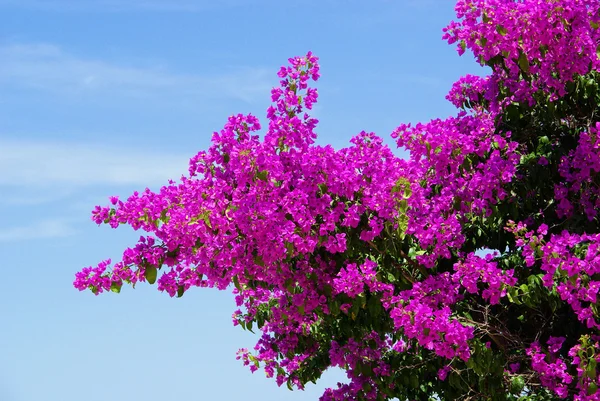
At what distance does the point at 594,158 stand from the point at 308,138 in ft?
11.2

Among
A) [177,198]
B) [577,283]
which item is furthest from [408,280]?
[177,198]

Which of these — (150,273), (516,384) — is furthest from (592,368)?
(150,273)

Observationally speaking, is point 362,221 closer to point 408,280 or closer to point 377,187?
point 377,187

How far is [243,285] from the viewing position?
11578mm

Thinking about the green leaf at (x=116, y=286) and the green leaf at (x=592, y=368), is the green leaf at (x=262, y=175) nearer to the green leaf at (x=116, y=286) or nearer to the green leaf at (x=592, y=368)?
the green leaf at (x=116, y=286)

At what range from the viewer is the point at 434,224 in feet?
30.2

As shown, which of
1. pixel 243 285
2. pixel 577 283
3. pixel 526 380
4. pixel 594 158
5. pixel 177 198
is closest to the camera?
pixel 577 283

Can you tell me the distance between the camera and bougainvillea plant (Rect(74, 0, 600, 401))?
28.0 ft

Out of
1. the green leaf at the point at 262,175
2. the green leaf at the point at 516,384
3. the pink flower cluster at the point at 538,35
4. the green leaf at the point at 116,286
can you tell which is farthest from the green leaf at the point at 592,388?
the green leaf at the point at 116,286

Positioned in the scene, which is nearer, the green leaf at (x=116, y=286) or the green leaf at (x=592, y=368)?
the green leaf at (x=592, y=368)

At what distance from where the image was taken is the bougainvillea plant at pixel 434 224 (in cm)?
854

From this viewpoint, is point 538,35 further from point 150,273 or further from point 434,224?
point 150,273

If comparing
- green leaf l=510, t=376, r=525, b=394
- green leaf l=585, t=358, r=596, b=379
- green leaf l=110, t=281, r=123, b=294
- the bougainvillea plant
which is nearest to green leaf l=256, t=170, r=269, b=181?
the bougainvillea plant

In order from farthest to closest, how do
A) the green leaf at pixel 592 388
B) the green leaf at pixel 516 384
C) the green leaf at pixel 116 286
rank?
the green leaf at pixel 516 384
the green leaf at pixel 116 286
the green leaf at pixel 592 388
